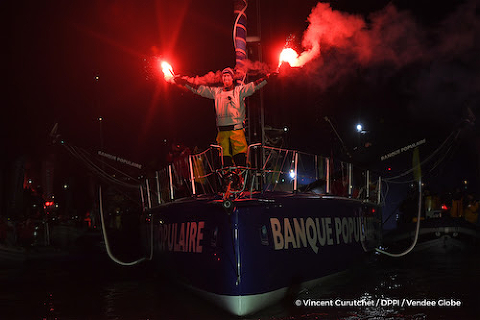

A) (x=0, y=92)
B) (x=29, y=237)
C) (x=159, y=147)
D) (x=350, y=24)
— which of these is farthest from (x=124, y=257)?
(x=159, y=147)

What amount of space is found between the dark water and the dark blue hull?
1.01 ft

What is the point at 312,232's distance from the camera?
780 centimetres

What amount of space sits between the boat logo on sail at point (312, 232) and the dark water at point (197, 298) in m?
0.80

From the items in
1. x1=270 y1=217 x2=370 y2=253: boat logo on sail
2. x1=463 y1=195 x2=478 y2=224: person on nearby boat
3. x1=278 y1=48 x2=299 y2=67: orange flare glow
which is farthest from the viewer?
x1=463 y1=195 x2=478 y2=224: person on nearby boat

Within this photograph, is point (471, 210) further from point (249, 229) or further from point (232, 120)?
point (249, 229)

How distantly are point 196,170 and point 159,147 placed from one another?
17.0 meters

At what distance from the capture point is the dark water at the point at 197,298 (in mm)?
6625

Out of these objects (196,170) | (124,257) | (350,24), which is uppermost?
(350,24)

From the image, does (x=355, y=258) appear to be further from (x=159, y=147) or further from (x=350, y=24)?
(x=159, y=147)

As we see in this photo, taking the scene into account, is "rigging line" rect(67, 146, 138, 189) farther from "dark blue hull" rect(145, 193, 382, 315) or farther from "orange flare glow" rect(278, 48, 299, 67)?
"orange flare glow" rect(278, 48, 299, 67)

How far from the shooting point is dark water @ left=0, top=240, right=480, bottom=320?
662cm

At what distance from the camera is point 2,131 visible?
54.3 ft

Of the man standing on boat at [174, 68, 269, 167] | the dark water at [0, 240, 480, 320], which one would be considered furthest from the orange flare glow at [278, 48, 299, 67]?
the dark water at [0, 240, 480, 320]

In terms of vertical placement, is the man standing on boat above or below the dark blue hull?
above
